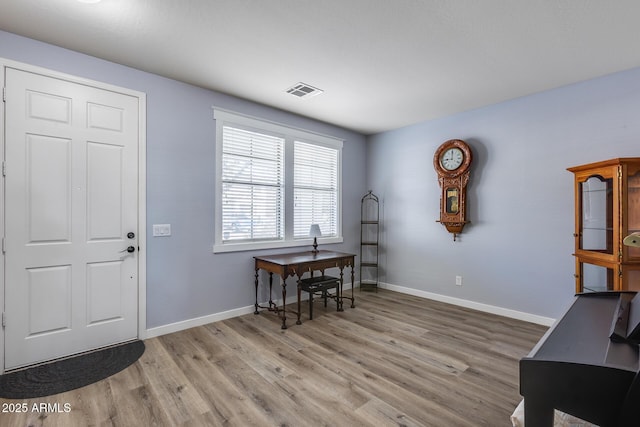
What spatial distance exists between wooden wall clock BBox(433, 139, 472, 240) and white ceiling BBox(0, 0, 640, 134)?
2.61ft

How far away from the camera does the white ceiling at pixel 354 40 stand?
2051 millimetres

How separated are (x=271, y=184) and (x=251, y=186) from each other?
0.98 ft

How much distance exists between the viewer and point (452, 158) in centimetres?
408

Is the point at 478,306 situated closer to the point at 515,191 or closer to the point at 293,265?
the point at 515,191

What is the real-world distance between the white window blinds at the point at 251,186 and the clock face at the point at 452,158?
7.29 ft

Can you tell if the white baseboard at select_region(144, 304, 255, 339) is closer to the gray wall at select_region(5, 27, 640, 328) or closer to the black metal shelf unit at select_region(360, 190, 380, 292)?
the gray wall at select_region(5, 27, 640, 328)

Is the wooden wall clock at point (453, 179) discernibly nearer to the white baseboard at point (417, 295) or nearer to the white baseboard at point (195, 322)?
the white baseboard at point (417, 295)

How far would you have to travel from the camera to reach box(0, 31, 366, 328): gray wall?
118 inches

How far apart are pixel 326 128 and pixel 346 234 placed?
1.71 meters

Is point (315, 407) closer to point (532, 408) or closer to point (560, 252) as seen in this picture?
point (532, 408)

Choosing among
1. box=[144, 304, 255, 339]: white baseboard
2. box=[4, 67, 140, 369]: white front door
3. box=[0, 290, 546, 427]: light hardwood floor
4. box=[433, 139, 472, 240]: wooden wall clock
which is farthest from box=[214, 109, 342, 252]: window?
box=[433, 139, 472, 240]: wooden wall clock

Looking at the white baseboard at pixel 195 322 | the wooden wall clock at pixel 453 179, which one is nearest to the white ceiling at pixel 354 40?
the wooden wall clock at pixel 453 179

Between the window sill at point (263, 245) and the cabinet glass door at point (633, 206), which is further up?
the cabinet glass door at point (633, 206)

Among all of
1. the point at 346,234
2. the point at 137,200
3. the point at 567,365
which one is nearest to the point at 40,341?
the point at 137,200
